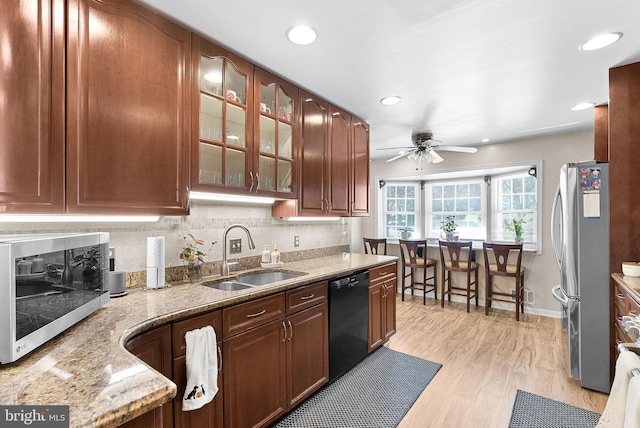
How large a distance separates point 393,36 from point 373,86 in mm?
715

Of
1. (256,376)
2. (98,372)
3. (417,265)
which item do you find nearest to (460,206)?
(417,265)

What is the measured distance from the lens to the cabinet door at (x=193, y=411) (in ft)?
4.62

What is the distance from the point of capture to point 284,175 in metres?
2.52

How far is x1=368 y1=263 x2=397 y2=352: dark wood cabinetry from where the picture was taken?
112 inches

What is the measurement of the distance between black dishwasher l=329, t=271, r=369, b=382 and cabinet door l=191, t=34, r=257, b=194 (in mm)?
1101

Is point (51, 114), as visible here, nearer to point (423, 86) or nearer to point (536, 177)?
point (423, 86)

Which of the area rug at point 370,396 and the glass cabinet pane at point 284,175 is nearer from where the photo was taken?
the area rug at point 370,396

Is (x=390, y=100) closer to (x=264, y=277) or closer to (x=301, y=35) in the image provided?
(x=301, y=35)

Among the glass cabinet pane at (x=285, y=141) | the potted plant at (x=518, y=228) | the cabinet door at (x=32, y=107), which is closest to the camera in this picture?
the cabinet door at (x=32, y=107)

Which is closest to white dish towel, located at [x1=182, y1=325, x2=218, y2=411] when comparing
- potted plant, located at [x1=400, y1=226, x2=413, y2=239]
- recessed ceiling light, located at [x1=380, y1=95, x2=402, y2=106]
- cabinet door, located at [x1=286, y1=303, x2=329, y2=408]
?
cabinet door, located at [x1=286, y1=303, x2=329, y2=408]

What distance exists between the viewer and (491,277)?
4238 mm

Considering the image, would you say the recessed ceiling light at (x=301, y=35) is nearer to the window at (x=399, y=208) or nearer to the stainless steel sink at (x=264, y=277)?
the stainless steel sink at (x=264, y=277)

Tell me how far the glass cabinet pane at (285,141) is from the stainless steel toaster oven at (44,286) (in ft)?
4.73

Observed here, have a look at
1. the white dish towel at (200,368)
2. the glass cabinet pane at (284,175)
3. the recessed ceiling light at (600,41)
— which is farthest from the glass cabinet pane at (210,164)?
the recessed ceiling light at (600,41)
